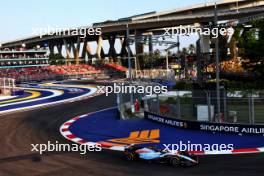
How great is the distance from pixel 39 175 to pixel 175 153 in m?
4.90

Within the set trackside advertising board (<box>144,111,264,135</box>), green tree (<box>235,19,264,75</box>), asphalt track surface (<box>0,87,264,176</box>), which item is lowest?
asphalt track surface (<box>0,87,264,176</box>)

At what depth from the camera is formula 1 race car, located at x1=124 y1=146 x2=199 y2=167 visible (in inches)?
540

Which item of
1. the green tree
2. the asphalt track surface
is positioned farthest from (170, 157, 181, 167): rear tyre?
the green tree

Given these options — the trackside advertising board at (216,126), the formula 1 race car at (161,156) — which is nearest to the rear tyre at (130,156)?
the formula 1 race car at (161,156)

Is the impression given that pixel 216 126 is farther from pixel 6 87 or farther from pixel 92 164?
pixel 6 87

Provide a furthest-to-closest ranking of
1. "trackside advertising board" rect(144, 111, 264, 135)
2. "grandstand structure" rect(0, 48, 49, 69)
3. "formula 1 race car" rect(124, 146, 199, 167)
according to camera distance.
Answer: "grandstand structure" rect(0, 48, 49, 69) → "trackside advertising board" rect(144, 111, 264, 135) → "formula 1 race car" rect(124, 146, 199, 167)

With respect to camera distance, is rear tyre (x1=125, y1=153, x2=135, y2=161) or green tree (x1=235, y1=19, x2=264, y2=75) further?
green tree (x1=235, y1=19, x2=264, y2=75)

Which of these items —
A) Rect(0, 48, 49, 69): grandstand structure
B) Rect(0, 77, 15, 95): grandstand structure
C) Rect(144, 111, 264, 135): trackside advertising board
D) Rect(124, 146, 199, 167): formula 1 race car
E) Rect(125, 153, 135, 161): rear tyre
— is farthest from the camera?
Rect(0, 48, 49, 69): grandstand structure

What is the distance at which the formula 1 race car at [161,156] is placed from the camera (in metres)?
13.7

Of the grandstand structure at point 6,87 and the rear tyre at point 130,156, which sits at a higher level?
the grandstand structure at point 6,87

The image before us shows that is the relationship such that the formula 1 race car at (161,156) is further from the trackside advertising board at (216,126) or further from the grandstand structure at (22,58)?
the grandstand structure at (22,58)

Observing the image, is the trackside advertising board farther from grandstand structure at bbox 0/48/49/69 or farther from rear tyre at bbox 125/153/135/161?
grandstand structure at bbox 0/48/49/69

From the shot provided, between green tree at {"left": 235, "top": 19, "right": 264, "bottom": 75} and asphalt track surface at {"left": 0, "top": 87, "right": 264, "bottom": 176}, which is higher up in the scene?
green tree at {"left": 235, "top": 19, "right": 264, "bottom": 75}

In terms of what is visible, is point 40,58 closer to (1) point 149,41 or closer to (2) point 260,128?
(1) point 149,41
